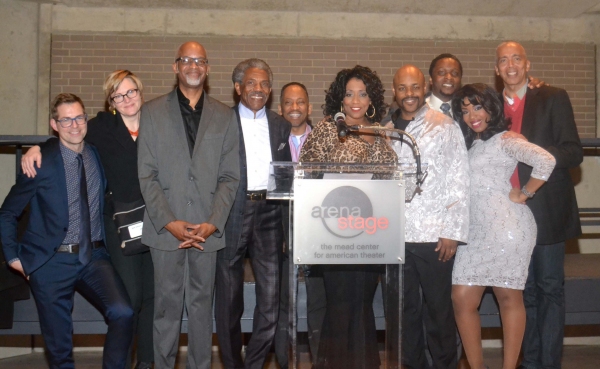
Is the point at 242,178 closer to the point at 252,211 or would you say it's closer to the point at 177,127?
the point at 252,211

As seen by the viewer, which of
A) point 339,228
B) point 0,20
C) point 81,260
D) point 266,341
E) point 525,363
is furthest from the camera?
point 0,20

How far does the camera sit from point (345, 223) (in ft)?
8.51

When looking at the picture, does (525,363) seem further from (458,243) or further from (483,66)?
(483,66)

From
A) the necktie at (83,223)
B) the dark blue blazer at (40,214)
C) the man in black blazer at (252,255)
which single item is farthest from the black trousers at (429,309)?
the dark blue blazer at (40,214)

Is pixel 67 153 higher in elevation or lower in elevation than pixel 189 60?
lower

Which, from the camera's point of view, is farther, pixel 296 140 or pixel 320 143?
pixel 296 140

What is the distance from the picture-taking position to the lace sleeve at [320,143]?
320 centimetres

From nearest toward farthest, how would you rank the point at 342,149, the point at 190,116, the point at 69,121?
the point at 342,149 < the point at 69,121 < the point at 190,116

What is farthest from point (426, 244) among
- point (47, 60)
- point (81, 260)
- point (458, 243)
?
point (47, 60)

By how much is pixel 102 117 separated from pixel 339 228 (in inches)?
68.7

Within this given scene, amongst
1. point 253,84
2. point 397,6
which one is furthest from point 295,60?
point 253,84

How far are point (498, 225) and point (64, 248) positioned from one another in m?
2.31

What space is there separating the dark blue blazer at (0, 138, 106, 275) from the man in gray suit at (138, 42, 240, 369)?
1.41 ft

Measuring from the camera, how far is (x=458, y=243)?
3414 millimetres
